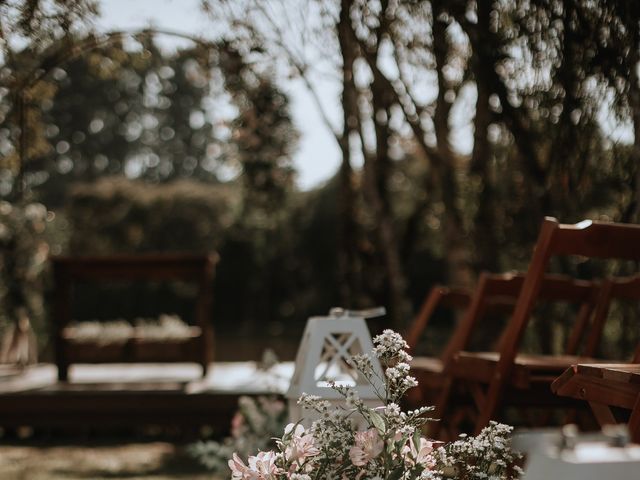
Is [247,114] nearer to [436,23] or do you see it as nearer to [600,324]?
[436,23]

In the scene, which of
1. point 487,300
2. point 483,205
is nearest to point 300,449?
point 487,300

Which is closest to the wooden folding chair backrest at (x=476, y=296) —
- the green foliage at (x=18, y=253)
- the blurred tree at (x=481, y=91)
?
the blurred tree at (x=481, y=91)

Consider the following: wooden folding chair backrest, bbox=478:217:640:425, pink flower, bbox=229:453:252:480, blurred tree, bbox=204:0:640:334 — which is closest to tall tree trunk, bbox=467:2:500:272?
blurred tree, bbox=204:0:640:334

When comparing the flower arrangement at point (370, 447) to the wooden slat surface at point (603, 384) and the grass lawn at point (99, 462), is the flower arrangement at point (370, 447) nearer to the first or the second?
the wooden slat surface at point (603, 384)

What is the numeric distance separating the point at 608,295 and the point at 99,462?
12.0 feet

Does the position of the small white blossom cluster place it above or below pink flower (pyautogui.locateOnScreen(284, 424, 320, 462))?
above

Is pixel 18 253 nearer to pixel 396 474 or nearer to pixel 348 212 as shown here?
pixel 348 212

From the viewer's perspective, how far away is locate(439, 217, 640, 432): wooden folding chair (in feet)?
9.91

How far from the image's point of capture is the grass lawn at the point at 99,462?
5.61 meters

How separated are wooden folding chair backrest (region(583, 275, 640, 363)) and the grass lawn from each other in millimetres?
2396

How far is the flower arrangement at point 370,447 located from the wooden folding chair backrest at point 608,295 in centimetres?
189

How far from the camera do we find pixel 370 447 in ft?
6.84

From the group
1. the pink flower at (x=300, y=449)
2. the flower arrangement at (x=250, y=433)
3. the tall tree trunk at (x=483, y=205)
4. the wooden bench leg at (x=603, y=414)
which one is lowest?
the flower arrangement at (x=250, y=433)

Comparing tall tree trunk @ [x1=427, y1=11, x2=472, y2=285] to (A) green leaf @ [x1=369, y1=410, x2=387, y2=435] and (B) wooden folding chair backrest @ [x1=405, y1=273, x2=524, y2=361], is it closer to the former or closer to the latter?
(B) wooden folding chair backrest @ [x1=405, y1=273, x2=524, y2=361]
